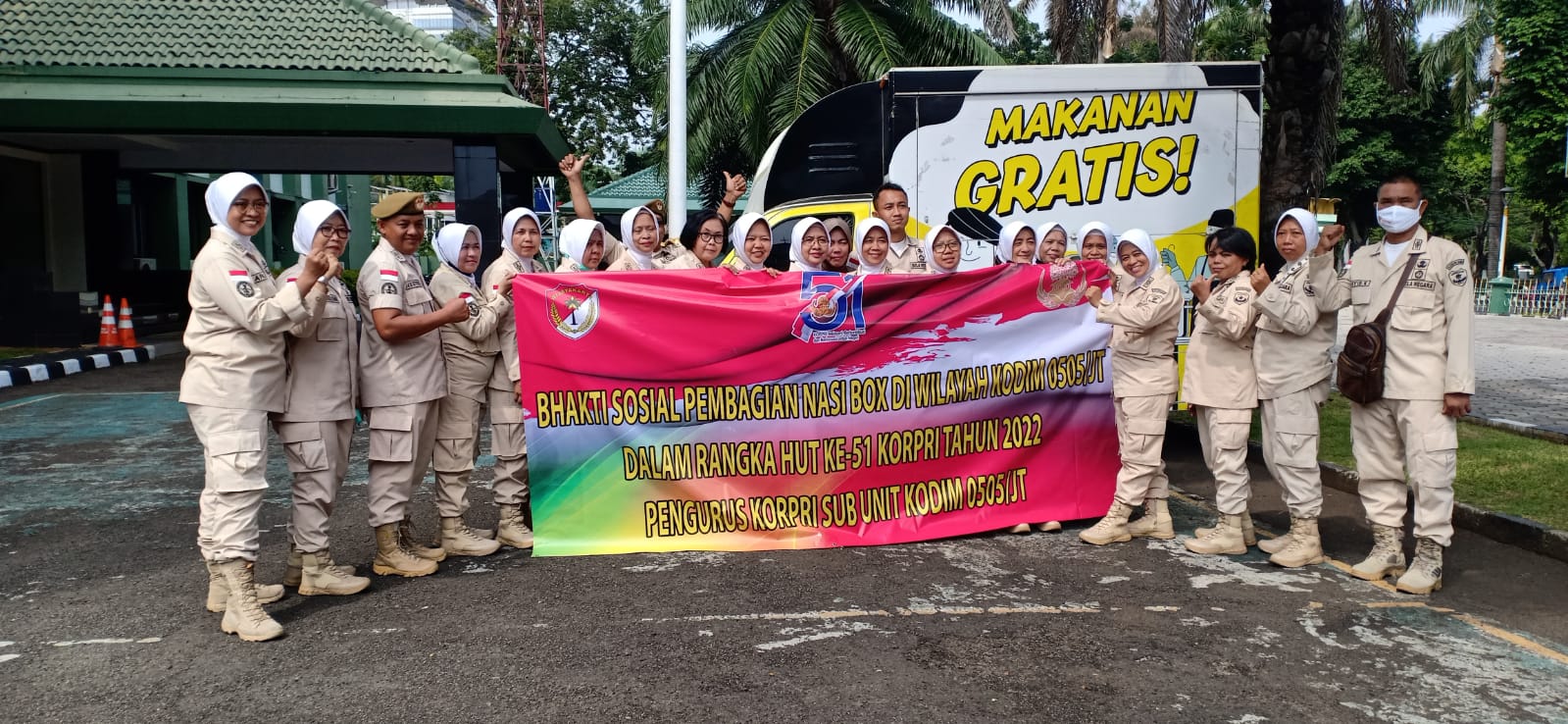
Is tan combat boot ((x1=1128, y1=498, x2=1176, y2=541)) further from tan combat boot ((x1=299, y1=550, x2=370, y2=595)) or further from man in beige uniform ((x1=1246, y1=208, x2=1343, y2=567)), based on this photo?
tan combat boot ((x1=299, y1=550, x2=370, y2=595))

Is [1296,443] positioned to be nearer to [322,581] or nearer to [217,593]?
[322,581]

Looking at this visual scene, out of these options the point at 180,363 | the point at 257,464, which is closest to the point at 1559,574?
the point at 257,464

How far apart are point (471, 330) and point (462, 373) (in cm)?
26

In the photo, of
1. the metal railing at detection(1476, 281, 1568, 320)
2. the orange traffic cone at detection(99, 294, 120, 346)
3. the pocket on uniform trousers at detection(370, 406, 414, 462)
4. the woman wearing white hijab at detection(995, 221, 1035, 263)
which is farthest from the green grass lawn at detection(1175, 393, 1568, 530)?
the metal railing at detection(1476, 281, 1568, 320)

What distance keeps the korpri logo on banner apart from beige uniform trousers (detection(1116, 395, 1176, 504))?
1.44 m

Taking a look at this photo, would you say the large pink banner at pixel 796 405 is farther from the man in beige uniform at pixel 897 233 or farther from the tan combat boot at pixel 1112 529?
the man in beige uniform at pixel 897 233

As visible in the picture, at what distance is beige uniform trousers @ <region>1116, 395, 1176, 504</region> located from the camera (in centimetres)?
558

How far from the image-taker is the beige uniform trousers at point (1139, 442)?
5.58 metres

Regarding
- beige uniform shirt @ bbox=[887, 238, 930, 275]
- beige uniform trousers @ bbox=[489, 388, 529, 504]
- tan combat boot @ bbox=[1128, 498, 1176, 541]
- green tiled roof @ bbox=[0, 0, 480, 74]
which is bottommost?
tan combat boot @ bbox=[1128, 498, 1176, 541]

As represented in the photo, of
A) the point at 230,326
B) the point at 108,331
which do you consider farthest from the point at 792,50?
the point at 230,326

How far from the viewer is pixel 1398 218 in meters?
4.86

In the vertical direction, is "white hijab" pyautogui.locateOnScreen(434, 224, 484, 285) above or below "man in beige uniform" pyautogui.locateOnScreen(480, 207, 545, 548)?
above

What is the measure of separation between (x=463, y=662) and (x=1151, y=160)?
20.0ft

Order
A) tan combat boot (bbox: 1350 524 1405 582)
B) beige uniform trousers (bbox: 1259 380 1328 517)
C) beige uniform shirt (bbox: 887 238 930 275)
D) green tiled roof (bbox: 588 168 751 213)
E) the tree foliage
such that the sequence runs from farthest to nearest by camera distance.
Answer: the tree foliage < green tiled roof (bbox: 588 168 751 213) < beige uniform shirt (bbox: 887 238 930 275) < beige uniform trousers (bbox: 1259 380 1328 517) < tan combat boot (bbox: 1350 524 1405 582)
